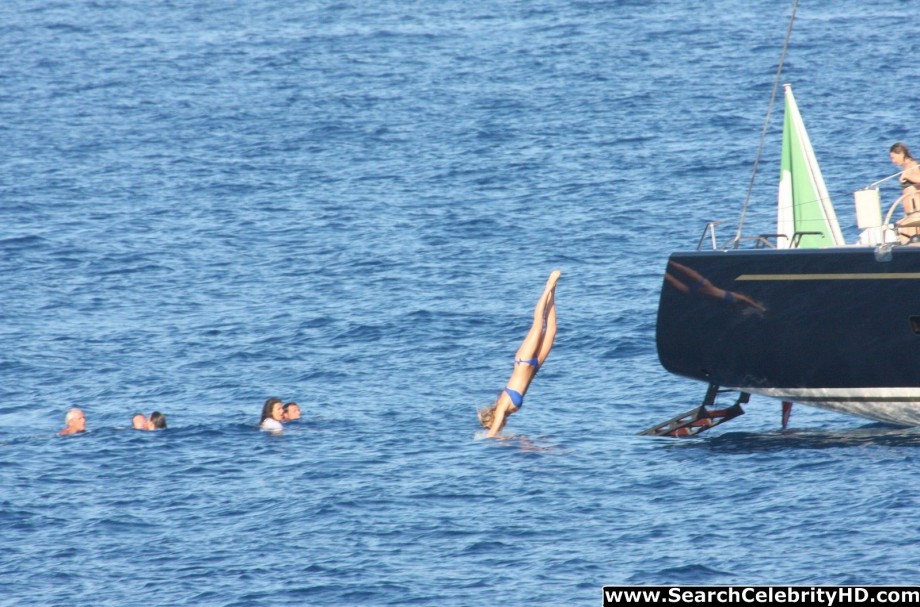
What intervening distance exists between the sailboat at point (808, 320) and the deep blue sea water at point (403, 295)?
1.41 meters

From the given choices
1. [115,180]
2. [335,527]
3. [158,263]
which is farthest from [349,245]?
[335,527]

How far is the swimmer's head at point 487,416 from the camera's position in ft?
77.0

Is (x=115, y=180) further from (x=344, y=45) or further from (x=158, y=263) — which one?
(x=344, y=45)

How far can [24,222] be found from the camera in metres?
45.2

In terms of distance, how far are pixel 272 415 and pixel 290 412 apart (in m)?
0.39

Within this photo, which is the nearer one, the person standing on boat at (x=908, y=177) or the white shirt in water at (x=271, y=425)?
the person standing on boat at (x=908, y=177)

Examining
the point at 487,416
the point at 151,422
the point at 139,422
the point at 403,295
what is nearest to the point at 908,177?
the point at 487,416

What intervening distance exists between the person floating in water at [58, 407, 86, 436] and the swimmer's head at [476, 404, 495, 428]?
23.7 ft

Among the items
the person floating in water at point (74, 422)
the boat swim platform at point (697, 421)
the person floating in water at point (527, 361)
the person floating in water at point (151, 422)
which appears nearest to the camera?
the boat swim platform at point (697, 421)

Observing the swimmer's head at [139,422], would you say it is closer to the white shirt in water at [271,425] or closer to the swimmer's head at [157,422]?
the swimmer's head at [157,422]

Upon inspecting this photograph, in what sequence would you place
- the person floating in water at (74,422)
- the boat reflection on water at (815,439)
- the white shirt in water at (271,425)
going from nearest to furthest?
the boat reflection on water at (815,439) → the white shirt in water at (271,425) → the person floating in water at (74,422)

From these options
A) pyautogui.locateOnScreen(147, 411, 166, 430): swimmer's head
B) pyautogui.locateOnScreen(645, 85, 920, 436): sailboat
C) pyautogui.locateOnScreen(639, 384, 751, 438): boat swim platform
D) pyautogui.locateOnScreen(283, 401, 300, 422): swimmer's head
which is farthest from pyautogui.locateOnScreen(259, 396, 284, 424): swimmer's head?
pyautogui.locateOnScreen(645, 85, 920, 436): sailboat

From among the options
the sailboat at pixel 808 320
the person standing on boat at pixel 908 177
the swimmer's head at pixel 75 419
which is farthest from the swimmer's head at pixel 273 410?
the person standing on boat at pixel 908 177

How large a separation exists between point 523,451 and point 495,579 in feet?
18.8
